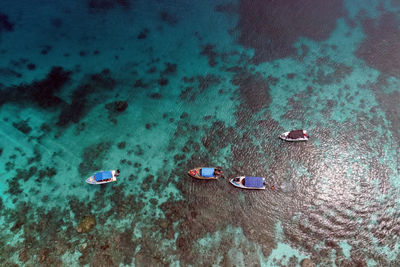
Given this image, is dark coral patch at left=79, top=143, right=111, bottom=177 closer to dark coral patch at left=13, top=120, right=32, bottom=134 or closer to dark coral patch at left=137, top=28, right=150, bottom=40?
dark coral patch at left=13, top=120, right=32, bottom=134

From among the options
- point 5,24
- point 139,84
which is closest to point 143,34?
point 139,84

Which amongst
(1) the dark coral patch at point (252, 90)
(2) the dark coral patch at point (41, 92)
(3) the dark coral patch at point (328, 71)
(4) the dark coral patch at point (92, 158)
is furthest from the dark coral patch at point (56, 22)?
(3) the dark coral patch at point (328, 71)

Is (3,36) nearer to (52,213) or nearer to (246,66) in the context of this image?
(52,213)

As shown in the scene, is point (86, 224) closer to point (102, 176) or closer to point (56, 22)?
point (102, 176)

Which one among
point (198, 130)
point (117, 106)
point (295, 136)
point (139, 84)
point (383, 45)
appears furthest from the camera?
point (383, 45)

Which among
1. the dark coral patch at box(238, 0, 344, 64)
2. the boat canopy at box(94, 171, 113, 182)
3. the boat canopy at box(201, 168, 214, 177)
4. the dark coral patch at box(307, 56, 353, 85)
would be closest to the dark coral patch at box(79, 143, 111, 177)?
the boat canopy at box(94, 171, 113, 182)
